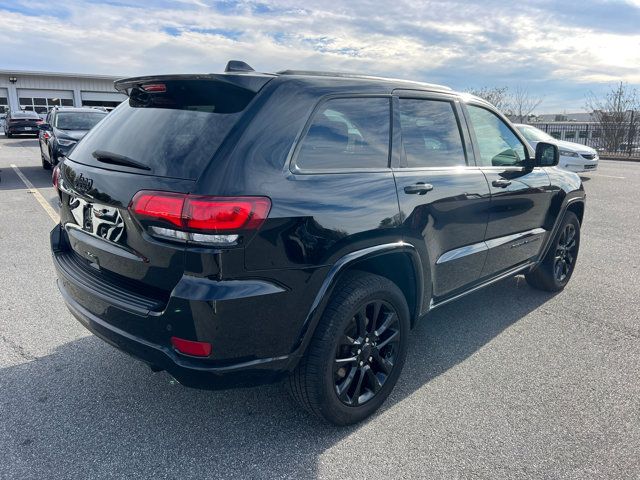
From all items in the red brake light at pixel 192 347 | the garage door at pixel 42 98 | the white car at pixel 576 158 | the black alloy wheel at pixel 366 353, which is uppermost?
the garage door at pixel 42 98

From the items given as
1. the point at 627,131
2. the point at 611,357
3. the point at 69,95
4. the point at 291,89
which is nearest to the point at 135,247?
the point at 291,89

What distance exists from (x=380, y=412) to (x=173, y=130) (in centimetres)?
191

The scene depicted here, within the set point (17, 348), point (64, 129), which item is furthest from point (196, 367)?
point (64, 129)

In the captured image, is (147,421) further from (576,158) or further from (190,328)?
(576,158)

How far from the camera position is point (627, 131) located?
23531mm

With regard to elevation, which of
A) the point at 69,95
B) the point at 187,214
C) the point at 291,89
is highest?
the point at 69,95

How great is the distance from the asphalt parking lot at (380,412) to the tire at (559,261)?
1.49 feet

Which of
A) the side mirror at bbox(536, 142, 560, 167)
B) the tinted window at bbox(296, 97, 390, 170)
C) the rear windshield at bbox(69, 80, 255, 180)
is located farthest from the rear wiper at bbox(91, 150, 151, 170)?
the side mirror at bbox(536, 142, 560, 167)

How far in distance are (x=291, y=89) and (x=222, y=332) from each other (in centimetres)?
121

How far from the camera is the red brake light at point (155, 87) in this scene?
2.61 meters

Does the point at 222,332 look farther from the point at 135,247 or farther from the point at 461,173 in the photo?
the point at 461,173

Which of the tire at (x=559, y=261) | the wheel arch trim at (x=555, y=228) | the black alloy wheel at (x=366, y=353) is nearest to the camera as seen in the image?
the black alloy wheel at (x=366, y=353)

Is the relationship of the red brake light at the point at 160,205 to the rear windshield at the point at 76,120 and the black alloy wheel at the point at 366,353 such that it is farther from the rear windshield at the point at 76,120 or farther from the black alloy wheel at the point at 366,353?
the rear windshield at the point at 76,120

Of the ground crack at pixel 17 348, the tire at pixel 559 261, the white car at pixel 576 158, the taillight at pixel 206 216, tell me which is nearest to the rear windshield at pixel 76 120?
the ground crack at pixel 17 348
